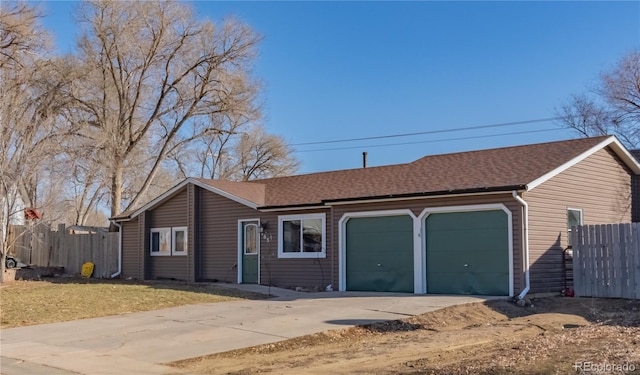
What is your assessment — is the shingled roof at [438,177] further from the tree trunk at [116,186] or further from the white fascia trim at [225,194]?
the tree trunk at [116,186]

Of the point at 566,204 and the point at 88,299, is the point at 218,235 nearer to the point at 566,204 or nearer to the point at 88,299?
the point at 88,299

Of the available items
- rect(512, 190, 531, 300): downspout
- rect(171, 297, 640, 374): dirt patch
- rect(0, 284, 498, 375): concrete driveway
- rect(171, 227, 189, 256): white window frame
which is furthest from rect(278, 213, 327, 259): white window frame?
rect(171, 297, 640, 374): dirt patch

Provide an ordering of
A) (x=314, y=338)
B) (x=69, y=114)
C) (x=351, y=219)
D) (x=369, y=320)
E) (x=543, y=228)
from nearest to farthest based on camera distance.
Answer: (x=314, y=338), (x=369, y=320), (x=543, y=228), (x=351, y=219), (x=69, y=114)

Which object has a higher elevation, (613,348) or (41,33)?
(41,33)

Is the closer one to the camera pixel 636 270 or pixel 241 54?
pixel 636 270

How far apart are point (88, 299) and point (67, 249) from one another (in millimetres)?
12569

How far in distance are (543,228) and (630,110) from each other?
25451mm

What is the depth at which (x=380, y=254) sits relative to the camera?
18.8 meters

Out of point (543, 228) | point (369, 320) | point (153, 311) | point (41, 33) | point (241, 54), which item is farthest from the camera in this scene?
point (241, 54)

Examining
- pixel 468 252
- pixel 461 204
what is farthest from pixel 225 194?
pixel 468 252

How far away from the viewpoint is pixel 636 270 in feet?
51.4

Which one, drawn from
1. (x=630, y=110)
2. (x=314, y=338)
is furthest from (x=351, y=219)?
(x=630, y=110)

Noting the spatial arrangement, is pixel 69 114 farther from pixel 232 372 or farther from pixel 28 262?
pixel 232 372

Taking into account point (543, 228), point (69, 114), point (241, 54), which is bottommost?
point (543, 228)
